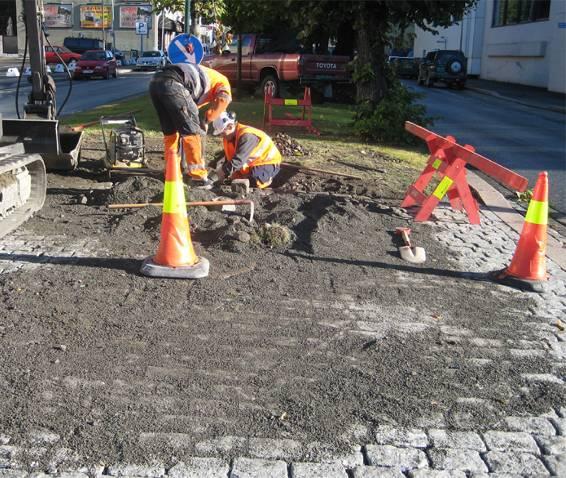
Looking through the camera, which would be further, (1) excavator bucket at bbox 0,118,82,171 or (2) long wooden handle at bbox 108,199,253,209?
(1) excavator bucket at bbox 0,118,82,171

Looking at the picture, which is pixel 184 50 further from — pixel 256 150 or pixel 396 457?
pixel 396 457

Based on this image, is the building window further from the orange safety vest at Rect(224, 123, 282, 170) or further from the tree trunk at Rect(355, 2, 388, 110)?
the orange safety vest at Rect(224, 123, 282, 170)

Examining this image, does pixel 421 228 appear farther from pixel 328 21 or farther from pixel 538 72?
pixel 538 72

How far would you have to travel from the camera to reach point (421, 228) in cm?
726

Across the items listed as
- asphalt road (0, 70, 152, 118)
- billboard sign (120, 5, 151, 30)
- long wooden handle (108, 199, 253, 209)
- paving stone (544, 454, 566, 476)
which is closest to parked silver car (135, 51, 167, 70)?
billboard sign (120, 5, 151, 30)

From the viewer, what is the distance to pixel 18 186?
22.8ft

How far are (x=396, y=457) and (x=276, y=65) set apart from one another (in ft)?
70.3

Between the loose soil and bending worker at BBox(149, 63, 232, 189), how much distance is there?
1792mm

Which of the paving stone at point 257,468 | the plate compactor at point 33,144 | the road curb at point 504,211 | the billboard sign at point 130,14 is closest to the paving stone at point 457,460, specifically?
the paving stone at point 257,468

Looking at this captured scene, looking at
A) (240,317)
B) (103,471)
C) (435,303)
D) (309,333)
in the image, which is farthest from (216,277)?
(103,471)

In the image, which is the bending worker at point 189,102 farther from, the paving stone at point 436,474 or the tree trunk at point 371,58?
the tree trunk at point 371,58

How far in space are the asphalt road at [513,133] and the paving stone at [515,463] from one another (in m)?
6.41

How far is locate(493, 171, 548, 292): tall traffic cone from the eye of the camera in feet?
18.5

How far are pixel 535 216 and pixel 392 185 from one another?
145 inches
